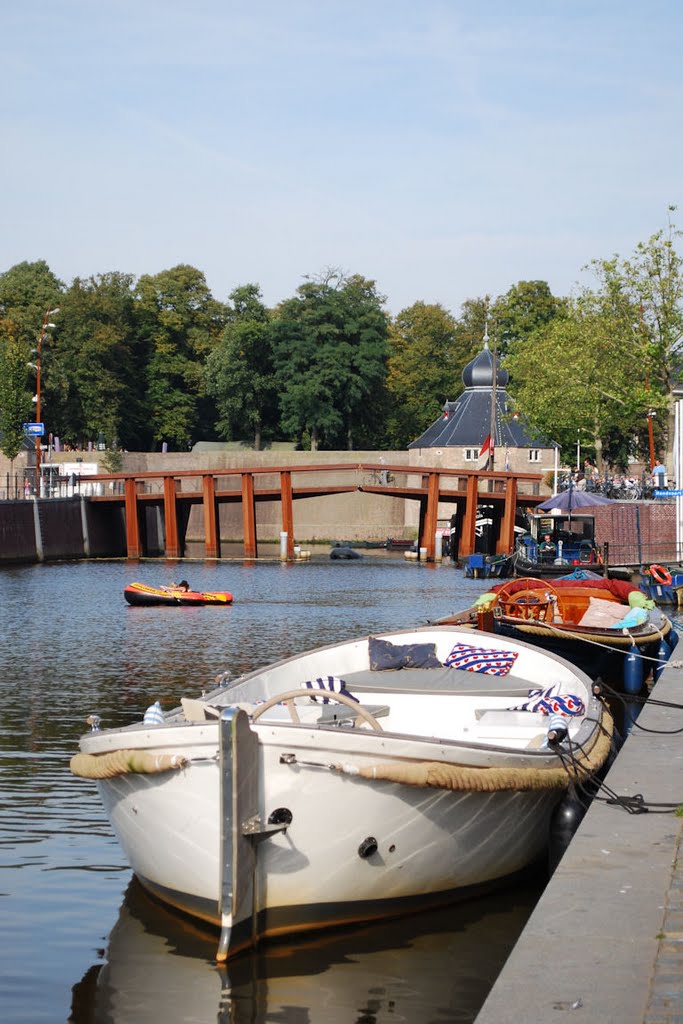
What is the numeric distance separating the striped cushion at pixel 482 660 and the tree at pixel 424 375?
87.1 meters

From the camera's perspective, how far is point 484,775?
32.2ft

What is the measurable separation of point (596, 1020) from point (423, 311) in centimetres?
9998

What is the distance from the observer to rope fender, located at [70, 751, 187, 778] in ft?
30.0

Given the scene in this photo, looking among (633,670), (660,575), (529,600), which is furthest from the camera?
(660,575)

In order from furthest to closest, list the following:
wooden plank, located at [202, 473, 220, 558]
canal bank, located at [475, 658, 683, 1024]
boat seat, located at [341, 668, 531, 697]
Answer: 1. wooden plank, located at [202, 473, 220, 558]
2. boat seat, located at [341, 668, 531, 697]
3. canal bank, located at [475, 658, 683, 1024]

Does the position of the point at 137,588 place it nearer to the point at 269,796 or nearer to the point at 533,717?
the point at 533,717

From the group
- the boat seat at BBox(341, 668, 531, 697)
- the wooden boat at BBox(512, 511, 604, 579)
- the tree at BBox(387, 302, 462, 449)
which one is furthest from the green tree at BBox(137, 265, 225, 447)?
the boat seat at BBox(341, 668, 531, 697)

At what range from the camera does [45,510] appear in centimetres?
6888

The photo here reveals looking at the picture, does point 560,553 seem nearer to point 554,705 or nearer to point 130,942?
point 554,705

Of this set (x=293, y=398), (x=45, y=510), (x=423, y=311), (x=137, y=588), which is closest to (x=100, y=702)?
(x=137, y=588)

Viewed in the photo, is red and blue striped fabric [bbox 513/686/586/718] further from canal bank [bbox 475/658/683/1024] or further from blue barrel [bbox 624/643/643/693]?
blue barrel [bbox 624/643/643/693]

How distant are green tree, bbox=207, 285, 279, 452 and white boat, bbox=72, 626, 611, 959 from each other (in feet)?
287

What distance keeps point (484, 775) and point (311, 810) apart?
143cm

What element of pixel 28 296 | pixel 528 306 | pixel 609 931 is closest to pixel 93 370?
pixel 28 296
